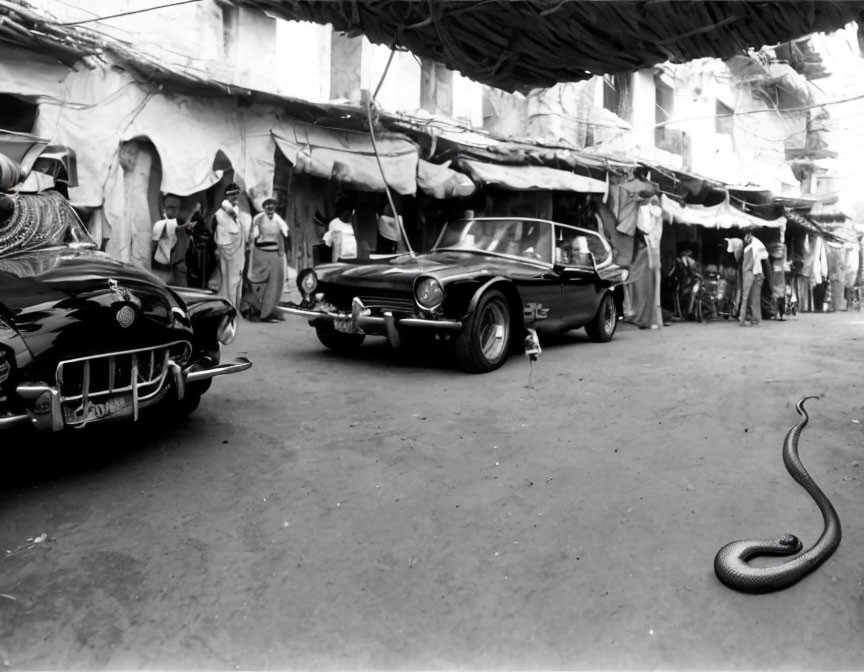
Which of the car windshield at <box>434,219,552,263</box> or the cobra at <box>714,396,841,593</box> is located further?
the car windshield at <box>434,219,552,263</box>

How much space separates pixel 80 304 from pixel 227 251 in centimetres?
629

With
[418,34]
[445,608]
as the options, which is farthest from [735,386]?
[445,608]

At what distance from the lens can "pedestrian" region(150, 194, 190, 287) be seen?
9.22 m

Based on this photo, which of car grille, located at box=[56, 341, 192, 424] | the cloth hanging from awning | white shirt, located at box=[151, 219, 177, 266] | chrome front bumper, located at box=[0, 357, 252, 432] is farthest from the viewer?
the cloth hanging from awning

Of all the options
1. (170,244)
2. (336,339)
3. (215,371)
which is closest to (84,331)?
(215,371)

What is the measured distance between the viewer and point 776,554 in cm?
265

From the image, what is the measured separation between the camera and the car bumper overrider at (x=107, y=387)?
2.91 m

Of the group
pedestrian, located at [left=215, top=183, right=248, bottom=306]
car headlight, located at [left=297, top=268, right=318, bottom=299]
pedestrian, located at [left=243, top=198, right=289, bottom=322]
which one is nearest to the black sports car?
car headlight, located at [left=297, top=268, right=318, bottom=299]

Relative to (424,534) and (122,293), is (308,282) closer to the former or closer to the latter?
(122,293)

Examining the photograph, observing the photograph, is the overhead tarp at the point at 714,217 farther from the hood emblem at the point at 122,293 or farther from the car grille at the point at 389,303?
the hood emblem at the point at 122,293

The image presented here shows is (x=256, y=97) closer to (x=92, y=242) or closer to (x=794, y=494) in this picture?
(x=92, y=242)

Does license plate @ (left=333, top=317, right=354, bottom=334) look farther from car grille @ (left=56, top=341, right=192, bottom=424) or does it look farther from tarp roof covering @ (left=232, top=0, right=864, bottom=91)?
tarp roof covering @ (left=232, top=0, right=864, bottom=91)

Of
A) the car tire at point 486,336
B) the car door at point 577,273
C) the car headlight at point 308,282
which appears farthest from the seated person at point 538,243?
the car headlight at point 308,282

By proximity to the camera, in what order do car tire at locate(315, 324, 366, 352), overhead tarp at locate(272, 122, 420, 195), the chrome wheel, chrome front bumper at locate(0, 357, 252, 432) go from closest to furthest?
chrome front bumper at locate(0, 357, 252, 432) < the chrome wheel < car tire at locate(315, 324, 366, 352) < overhead tarp at locate(272, 122, 420, 195)
